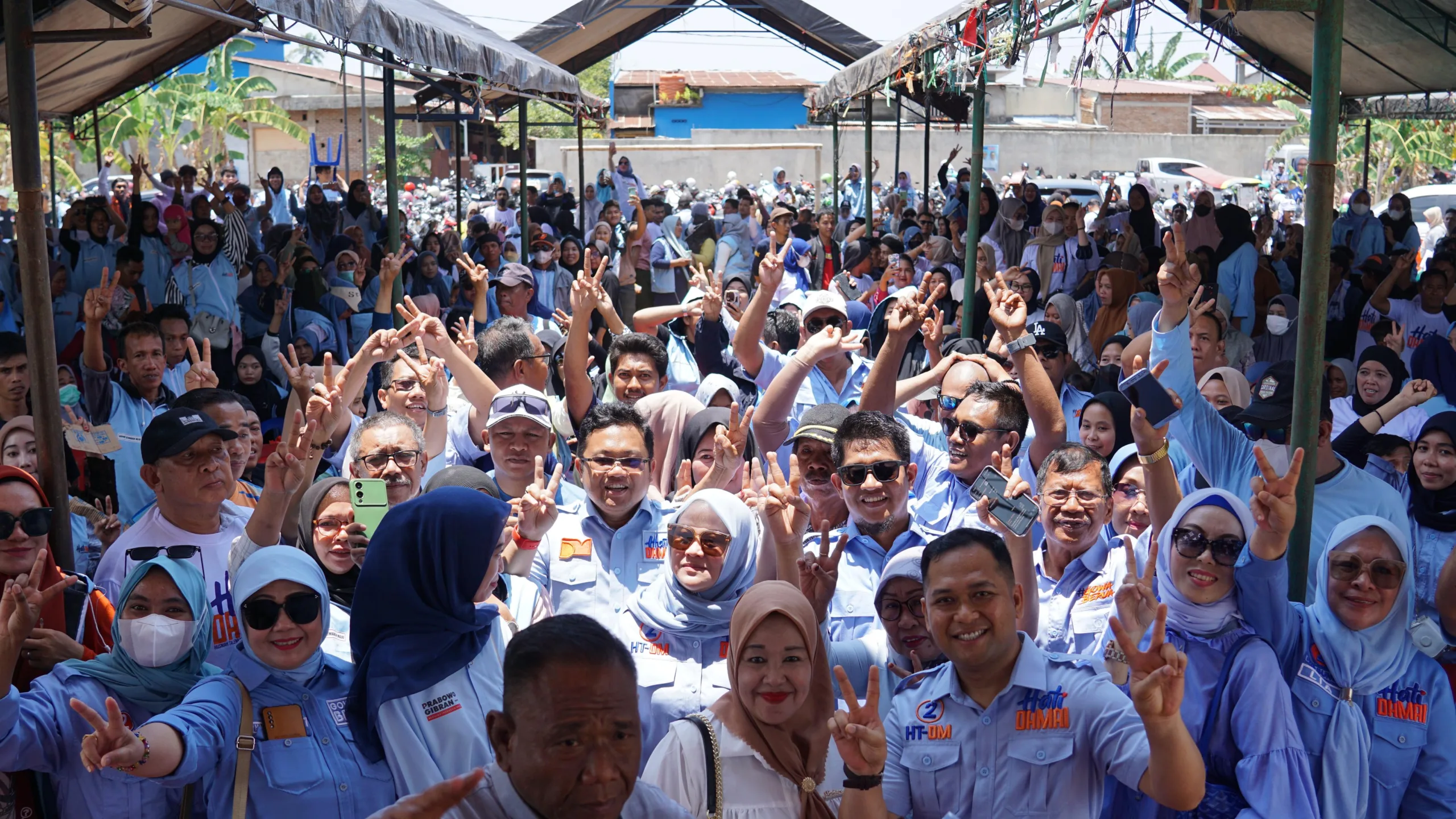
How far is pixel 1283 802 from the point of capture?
113 inches

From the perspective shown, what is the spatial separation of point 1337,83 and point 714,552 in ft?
7.70

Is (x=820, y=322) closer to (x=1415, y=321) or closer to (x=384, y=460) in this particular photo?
(x=384, y=460)

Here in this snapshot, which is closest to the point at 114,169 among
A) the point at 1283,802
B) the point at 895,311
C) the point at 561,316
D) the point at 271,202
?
the point at 271,202

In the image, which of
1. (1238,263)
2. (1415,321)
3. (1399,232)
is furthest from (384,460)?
(1399,232)

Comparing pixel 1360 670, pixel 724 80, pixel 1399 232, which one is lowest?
pixel 1360 670

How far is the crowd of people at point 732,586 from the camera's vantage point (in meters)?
2.75

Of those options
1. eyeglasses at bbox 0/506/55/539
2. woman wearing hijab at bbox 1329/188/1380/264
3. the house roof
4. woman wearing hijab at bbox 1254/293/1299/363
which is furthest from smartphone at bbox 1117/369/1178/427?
the house roof

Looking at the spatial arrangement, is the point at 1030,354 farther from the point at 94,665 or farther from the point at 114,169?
the point at 114,169

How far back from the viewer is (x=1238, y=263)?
944cm

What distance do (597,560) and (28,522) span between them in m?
1.56

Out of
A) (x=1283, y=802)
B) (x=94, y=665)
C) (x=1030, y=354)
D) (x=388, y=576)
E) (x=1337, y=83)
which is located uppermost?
(x=1337, y=83)

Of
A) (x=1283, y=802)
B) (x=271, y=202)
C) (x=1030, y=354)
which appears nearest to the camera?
(x=1283, y=802)

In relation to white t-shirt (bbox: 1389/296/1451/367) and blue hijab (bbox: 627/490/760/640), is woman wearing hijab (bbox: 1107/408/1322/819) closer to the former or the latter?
blue hijab (bbox: 627/490/760/640)

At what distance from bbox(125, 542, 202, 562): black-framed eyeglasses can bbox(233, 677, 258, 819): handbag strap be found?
0.50 metres
